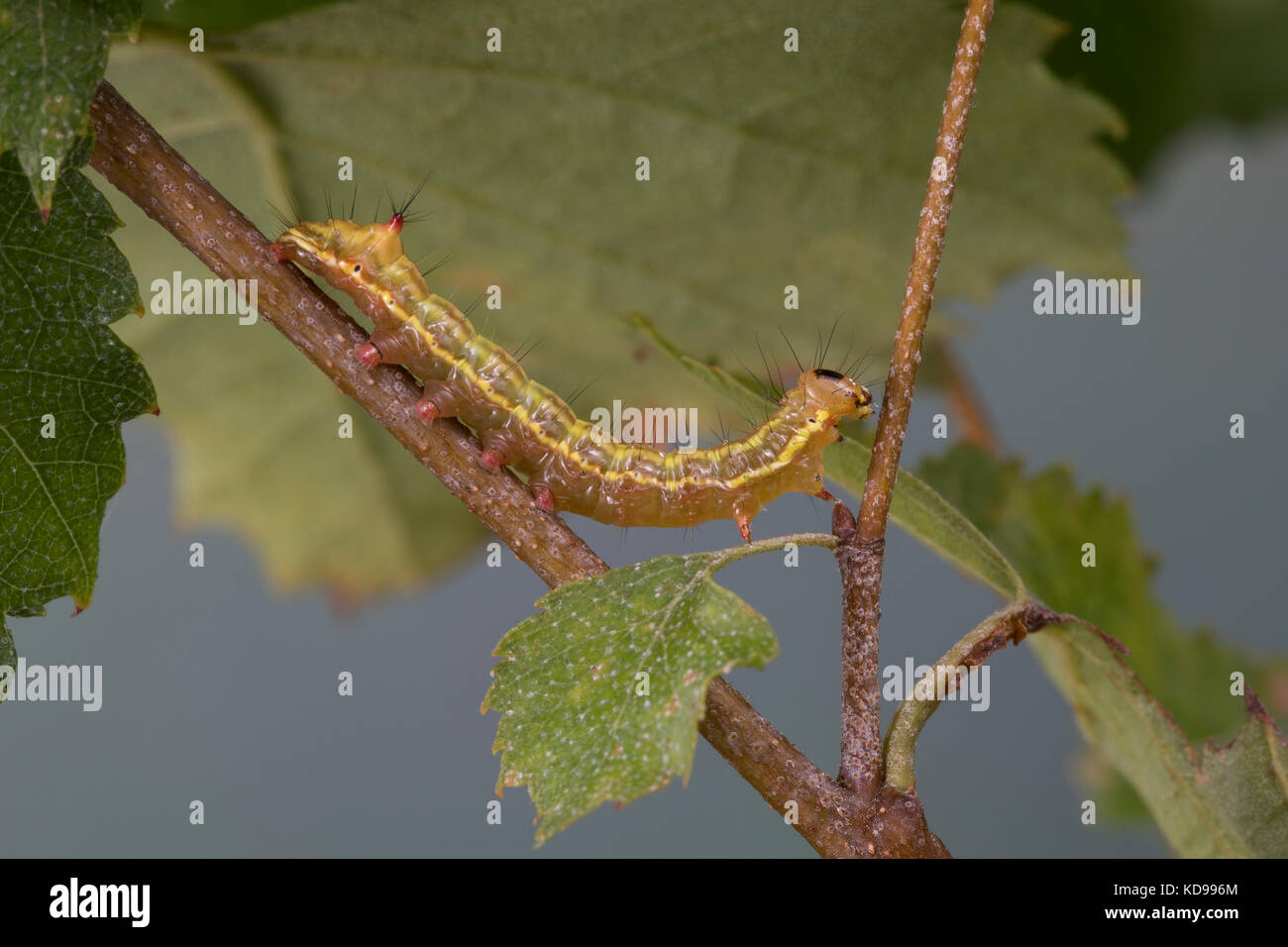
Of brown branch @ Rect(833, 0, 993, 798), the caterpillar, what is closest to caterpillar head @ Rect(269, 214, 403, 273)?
the caterpillar

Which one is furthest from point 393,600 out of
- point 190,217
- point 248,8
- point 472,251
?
point 190,217

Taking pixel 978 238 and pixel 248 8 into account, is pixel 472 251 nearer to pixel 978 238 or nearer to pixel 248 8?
pixel 248 8

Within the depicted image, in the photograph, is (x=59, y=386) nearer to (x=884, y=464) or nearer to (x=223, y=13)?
(x=223, y=13)

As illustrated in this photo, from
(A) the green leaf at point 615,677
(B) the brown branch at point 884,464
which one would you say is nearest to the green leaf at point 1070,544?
(B) the brown branch at point 884,464

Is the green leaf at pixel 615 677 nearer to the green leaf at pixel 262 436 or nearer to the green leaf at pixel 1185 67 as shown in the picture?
the green leaf at pixel 262 436
